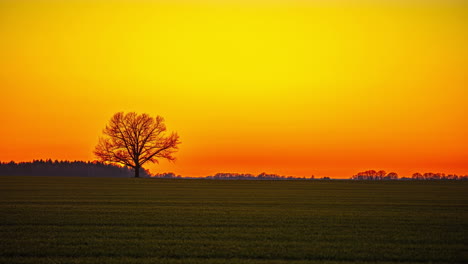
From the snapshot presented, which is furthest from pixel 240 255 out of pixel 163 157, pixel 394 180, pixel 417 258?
pixel 394 180

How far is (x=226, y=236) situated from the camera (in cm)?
1778

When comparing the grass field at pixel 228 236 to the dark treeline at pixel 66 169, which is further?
the dark treeline at pixel 66 169

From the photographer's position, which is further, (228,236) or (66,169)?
(66,169)

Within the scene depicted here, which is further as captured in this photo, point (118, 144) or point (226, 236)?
point (118, 144)

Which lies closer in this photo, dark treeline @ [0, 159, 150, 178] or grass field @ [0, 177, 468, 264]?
grass field @ [0, 177, 468, 264]

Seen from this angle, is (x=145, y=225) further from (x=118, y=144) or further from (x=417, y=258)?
(x=118, y=144)

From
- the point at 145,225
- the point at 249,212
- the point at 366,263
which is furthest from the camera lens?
the point at 249,212

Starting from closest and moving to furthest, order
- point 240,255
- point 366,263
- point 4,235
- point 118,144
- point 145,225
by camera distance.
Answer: point 366,263 → point 240,255 → point 4,235 → point 145,225 → point 118,144

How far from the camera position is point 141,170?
85.4 metres

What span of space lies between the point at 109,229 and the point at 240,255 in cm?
689

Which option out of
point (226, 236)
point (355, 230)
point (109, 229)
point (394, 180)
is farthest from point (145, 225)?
point (394, 180)

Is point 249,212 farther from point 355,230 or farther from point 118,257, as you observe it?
point 118,257

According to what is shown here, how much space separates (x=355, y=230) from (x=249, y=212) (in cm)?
791

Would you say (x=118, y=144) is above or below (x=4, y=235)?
above
